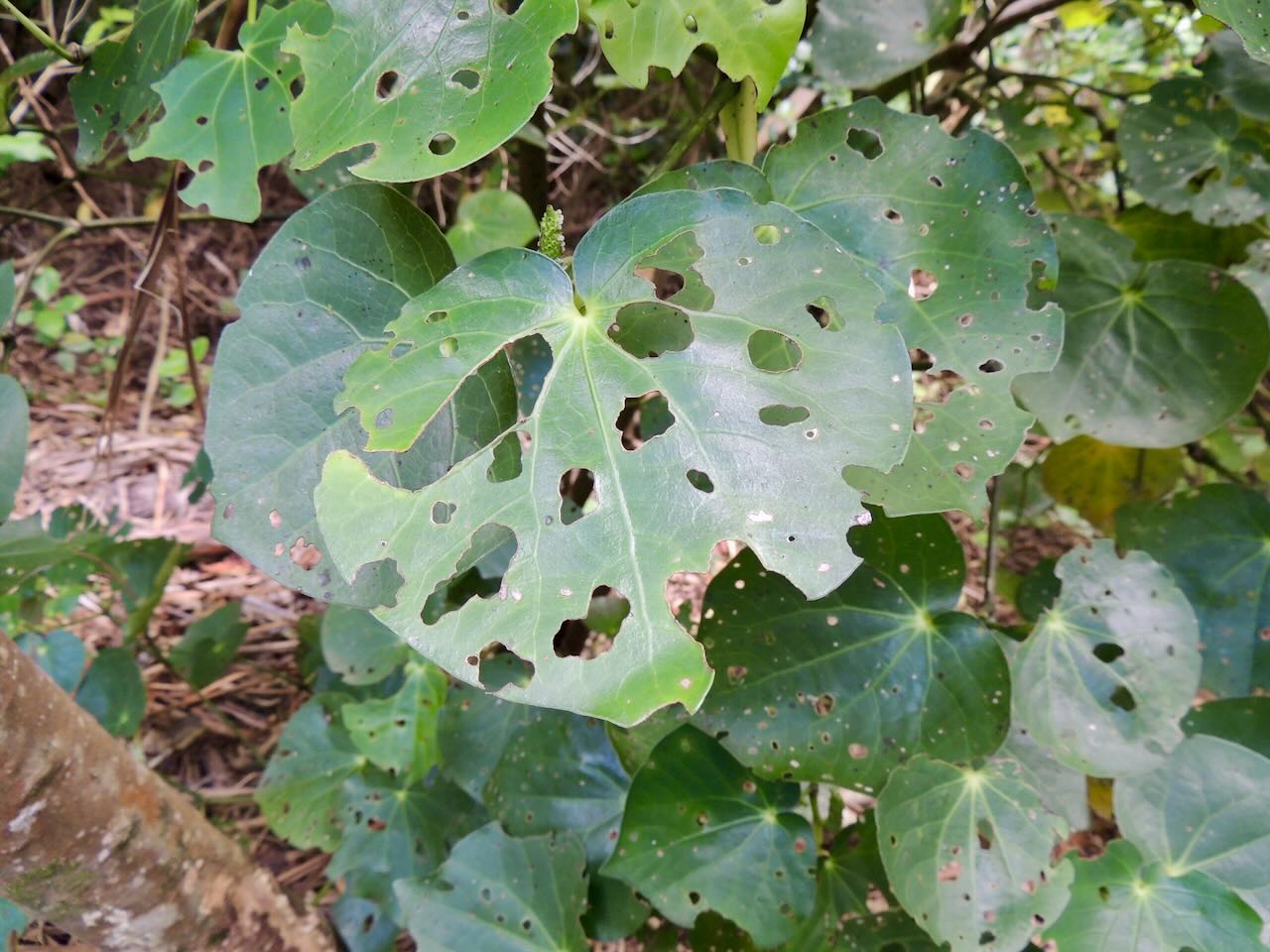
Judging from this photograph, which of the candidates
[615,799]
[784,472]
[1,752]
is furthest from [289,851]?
[784,472]

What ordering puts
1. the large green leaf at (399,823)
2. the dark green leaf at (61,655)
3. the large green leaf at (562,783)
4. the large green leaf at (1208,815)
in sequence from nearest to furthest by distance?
1. the large green leaf at (1208,815)
2. the large green leaf at (562,783)
3. the large green leaf at (399,823)
4. the dark green leaf at (61,655)

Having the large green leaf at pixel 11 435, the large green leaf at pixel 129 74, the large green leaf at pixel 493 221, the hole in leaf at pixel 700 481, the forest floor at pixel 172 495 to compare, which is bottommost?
the forest floor at pixel 172 495

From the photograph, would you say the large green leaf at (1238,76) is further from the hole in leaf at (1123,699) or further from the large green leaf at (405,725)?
the large green leaf at (405,725)

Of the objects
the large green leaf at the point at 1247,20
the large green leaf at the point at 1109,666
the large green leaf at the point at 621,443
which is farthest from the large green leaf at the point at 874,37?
the large green leaf at the point at 1109,666

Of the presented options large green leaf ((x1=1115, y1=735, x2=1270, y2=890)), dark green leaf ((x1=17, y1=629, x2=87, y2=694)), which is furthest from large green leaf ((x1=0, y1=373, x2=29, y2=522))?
large green leaf ((x1=1115, y1=735, x2=1270, y2=890))

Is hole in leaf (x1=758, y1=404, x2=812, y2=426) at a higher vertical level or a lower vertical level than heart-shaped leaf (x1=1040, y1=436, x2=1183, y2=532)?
higher

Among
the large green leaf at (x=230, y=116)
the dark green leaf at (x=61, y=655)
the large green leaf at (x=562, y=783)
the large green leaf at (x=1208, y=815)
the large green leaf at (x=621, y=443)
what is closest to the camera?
the large green leaf at (x=621, y=443)

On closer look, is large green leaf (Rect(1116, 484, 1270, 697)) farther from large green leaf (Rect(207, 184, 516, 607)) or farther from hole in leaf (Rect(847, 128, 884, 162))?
large green leaf (Rect(207, 184, 516, 607))

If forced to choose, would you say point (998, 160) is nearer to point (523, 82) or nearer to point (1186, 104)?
point (523, 82)
